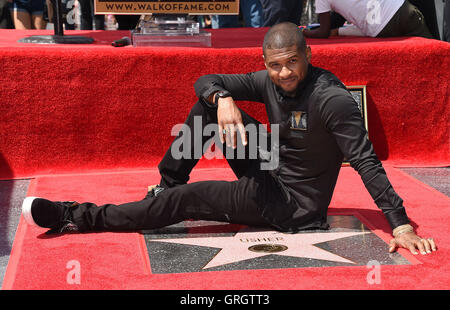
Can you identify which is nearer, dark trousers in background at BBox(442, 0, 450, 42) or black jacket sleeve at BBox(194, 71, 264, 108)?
black jacket sleeve at BBox(194, 71, 264, 108)

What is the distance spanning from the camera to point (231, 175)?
4.21 metres

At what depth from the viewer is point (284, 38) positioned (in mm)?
2658

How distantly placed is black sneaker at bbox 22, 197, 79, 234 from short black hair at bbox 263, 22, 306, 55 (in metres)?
1.14

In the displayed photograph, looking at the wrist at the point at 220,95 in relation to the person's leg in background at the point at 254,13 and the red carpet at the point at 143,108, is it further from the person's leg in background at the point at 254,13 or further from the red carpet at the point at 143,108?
the person's leg in background at the point at 254,13

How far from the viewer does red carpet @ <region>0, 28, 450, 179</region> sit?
13.4 feet

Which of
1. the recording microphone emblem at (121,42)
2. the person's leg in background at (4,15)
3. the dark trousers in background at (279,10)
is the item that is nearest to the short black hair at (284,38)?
the recording microphone emblem at (121,42)

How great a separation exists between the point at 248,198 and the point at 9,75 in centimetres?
194

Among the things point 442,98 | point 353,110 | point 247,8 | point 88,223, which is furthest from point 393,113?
point 247,8

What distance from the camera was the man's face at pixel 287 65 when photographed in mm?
2664

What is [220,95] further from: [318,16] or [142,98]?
[318,16]

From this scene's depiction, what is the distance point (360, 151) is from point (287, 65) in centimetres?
46

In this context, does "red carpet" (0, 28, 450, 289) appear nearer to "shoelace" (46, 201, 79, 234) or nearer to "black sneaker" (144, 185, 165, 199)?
"black sneaker" (144, 185, 165, 199)

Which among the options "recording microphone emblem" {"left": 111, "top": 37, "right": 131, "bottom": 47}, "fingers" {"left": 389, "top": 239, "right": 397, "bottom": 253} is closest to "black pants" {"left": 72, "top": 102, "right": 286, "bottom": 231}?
"fingers" {"left": 389, "top": 239, "right": 397, "bottom": 253}

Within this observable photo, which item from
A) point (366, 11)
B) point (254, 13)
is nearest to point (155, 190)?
point (366, 11)
